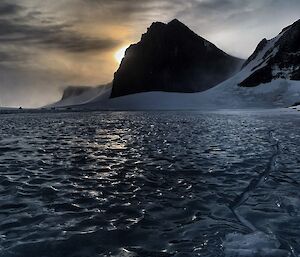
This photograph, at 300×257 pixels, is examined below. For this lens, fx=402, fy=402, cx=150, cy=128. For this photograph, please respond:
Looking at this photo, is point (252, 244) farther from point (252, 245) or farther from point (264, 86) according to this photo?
point (264, 86)

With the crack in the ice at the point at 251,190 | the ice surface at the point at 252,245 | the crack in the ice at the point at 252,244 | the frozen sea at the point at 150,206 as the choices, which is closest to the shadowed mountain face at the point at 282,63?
the crack in the ice at the point at 251,190

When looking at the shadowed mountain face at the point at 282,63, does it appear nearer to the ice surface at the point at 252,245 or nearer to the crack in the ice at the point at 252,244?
the crack in the ice at the point at 252,244

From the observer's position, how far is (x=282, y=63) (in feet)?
561

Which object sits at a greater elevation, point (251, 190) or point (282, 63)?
point (282, 63)

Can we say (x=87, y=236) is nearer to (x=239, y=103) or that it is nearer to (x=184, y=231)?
(x=184, y=231)

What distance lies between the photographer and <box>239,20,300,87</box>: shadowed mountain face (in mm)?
167250

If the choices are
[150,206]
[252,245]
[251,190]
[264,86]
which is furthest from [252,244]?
[264,86]

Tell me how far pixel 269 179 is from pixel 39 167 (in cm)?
1029

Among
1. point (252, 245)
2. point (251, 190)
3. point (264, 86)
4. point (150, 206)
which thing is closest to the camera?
point (252, 245)

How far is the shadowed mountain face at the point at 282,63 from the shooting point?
16725 centimetres

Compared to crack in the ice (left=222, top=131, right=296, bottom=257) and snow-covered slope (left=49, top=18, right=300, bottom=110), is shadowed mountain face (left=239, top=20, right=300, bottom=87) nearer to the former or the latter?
snow-covered slope (left=49, top=18, right=300, bottom=110)

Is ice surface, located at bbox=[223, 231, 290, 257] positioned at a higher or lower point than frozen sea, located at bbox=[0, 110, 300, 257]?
lower

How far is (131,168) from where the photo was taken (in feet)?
61.0

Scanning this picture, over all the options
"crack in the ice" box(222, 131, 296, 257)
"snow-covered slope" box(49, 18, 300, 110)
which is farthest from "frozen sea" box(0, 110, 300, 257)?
"snow-covered slope" box(49, 18, 300, 110)
